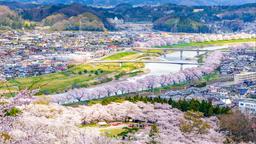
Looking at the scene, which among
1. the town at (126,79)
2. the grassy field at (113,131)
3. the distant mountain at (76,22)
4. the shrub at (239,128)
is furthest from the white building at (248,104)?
the distant mountain at (76,22)

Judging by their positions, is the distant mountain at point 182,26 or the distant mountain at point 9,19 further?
the distant mountain at point 182,26

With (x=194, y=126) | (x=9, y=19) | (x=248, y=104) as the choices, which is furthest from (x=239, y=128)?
(x=9, y=19)

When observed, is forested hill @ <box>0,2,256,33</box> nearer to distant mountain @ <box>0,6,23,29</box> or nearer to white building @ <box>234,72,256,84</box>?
distant mountain @ <box>0,6,23,29</box>

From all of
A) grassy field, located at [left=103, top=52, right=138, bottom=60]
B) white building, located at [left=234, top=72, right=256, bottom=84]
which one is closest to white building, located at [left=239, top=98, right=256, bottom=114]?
white building, located at [left=234, top=72, right=256, bottom=84]

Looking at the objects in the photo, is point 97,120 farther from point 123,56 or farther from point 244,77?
point 123,56

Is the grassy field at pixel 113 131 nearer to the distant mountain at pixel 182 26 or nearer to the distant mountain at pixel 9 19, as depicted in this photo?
the distant mountain at pixel 9 19
